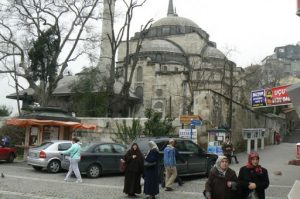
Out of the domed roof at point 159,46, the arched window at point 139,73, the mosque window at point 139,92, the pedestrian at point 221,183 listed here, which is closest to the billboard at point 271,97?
the pedestrian at point 221,183

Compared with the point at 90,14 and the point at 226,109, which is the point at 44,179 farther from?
the point at 90,14

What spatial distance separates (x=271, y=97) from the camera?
19.3m

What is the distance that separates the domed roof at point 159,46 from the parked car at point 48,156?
177 ft

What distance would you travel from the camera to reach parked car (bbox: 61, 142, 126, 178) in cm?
1638

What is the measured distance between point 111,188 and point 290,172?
27.8 feet

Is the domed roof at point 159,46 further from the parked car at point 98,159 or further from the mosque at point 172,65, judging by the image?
the parked car at point 98,159

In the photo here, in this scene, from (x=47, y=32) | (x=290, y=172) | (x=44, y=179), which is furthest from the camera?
(x=47, y=32)

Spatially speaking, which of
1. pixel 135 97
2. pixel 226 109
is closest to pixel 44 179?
pixel 226 109

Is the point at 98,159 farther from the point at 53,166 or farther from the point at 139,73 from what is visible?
the point at 139,73

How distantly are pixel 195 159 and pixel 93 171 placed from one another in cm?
394

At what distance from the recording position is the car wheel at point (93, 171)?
53.8 feet

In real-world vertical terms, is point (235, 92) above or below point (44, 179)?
above

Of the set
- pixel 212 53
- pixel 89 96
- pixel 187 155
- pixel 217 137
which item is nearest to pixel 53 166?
pixel 187 155

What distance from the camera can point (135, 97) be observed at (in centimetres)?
6688
